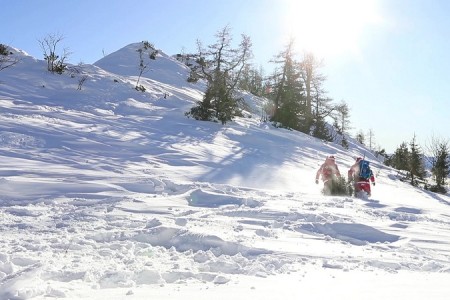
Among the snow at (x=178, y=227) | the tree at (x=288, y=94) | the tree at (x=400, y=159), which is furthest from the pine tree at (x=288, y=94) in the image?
the snow at (x=178, y=227)

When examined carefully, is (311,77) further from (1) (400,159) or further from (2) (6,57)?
(2) (6,57)

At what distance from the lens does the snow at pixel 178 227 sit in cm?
350

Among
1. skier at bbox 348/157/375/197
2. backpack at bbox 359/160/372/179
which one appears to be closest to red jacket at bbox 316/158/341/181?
skier at bbox 348/157/375/197

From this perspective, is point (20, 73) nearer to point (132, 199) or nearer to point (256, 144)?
point (256, 144)

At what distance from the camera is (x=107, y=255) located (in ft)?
13.8

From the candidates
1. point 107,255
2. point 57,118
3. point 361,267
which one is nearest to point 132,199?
point 107,255

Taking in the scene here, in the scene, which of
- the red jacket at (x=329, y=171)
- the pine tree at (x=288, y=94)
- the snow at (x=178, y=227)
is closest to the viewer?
the snow at (x=178, y=227)

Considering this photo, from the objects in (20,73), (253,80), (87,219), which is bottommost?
(87,219)

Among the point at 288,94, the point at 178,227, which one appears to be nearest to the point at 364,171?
the point at 178,227

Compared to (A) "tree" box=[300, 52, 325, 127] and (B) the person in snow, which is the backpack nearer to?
(B) the person in snow

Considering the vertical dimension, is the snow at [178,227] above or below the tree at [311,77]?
below

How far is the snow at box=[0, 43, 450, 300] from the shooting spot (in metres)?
3.50

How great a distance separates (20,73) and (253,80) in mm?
37975

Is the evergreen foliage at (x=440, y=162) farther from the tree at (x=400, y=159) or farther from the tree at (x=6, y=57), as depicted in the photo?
the tree at (x=6, y=57)
